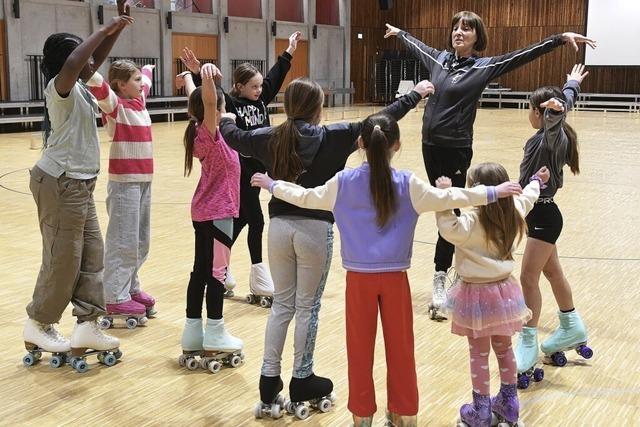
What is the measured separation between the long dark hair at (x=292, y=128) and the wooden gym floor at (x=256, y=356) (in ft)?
0.92

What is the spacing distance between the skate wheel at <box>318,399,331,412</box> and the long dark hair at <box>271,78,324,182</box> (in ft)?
3.17

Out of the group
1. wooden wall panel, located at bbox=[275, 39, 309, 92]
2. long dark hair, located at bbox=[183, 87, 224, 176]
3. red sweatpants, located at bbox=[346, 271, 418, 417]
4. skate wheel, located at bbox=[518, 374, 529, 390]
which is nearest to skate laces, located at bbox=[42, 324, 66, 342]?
long dark hair, located at bbox=[183, 87, 224, 176]

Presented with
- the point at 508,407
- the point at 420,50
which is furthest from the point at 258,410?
the point at 420,50

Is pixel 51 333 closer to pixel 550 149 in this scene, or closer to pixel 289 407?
pixel 289 407

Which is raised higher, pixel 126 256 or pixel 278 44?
pixel 278 44

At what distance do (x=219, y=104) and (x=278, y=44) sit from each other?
2290 centimetres

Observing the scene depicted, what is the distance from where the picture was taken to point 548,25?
27.7 metres

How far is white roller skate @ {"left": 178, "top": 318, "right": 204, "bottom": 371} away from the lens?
371cm

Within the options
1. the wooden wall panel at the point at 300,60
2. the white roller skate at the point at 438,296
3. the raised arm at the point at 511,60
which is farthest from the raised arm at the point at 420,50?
the wooden wall panel at the point at 300,60

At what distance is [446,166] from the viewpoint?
478 cm

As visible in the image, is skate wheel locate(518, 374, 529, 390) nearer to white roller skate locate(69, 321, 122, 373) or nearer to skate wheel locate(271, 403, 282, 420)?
skate wheel locate(271, 403, 282, 420)

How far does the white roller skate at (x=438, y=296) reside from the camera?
4.55m

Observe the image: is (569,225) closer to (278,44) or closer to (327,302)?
(327,302)

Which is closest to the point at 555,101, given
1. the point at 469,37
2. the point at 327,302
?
the point at 469,37
